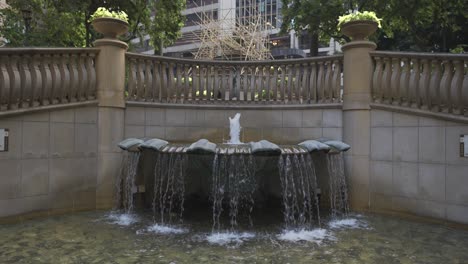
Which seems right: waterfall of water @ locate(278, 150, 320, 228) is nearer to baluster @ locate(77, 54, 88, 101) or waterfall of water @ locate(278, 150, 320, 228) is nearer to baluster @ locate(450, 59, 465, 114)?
baluster @ locate(450, 59, 465, 114)

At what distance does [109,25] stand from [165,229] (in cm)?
445

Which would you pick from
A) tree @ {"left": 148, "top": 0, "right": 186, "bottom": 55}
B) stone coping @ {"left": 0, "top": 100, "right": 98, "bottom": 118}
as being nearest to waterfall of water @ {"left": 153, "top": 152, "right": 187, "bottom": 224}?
stone coping @ {"left": 0, "top": 100, "right": 98, "bottom": 118}

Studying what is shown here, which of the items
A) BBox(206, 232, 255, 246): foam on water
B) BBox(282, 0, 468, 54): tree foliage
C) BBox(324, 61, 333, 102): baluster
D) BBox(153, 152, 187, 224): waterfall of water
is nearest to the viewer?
BBox(206, 232, 255, 246): foam on water

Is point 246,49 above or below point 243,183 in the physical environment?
above

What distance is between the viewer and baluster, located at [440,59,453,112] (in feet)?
21.1

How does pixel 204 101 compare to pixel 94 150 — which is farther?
pixel 204 101

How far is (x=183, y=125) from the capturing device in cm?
862

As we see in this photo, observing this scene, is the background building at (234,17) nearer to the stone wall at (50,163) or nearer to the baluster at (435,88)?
the baluster at (435,88)

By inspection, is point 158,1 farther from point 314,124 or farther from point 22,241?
point 22,241

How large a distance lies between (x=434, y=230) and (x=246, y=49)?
21.7 metres

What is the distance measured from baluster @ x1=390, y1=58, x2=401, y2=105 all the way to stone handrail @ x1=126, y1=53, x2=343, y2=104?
46.1 inches

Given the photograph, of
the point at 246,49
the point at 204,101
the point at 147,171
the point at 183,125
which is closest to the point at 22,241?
the point at 147,171

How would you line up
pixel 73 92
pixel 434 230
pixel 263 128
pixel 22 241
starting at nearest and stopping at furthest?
1. pixel 22 241
2. pixel 434 230
3. pixel 73 92
4. pixel 263 128

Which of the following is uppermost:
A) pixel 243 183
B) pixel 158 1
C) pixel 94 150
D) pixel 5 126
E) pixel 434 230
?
pixel 158 1
